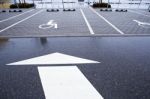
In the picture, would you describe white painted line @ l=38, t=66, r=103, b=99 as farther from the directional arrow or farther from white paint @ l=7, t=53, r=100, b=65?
white paint @ l=7, t=53, r=100, b=65

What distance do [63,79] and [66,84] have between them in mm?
257

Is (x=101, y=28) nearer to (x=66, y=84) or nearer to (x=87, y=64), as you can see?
(x=87, y=64)

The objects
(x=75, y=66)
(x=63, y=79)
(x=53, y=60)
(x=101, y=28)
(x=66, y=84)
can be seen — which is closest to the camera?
(x=66, y=84)

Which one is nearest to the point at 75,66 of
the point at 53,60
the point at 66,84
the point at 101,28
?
the point at 53,60

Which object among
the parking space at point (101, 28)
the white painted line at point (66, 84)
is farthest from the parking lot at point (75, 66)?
the parking space at point (101, 28)

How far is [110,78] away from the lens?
4.28 m

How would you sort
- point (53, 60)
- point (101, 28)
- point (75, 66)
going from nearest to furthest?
point (75, 66) → point (53, 60) → point (101, 28)

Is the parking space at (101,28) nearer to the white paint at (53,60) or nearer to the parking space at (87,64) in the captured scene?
the parking space at (87,64)

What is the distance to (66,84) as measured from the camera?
159 inches

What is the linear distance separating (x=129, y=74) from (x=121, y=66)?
0.52 metres

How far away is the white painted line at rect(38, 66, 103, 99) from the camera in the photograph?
11.8ft

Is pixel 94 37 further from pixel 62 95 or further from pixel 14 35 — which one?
pixel 62 95

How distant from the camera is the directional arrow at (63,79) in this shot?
363 centimetres

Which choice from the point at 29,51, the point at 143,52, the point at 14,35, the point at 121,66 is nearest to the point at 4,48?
the point at 29,51
